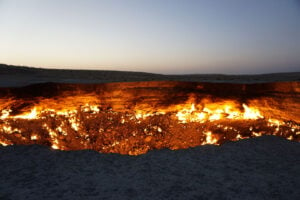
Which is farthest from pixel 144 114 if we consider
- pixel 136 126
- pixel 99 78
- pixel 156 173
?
pixel 99 78

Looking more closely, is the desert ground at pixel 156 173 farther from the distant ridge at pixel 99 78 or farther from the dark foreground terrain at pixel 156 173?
the distant ridge at pixel 99 78

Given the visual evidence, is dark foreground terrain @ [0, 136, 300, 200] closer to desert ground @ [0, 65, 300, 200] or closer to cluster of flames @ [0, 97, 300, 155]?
desert ground @ [0, 65, 300, 200]

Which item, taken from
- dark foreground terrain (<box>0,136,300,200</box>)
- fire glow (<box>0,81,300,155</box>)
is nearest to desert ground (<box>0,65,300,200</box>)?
dark foreground terrain (<box>0,136,300,200</box>)

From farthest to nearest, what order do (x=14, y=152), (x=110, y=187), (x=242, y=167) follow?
(x=14, y=152), (x=242, y=167), (x=110, y=187)

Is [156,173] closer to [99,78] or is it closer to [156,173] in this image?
[156,173]

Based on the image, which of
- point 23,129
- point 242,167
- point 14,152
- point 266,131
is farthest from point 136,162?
point 266,131

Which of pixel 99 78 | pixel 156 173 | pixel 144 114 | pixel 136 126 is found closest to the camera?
pixel 156 173

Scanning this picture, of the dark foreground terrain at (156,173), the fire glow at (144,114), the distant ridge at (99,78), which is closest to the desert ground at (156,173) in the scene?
the dark foreground terrain at (156,173)

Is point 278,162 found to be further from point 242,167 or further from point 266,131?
point 266,131
